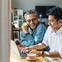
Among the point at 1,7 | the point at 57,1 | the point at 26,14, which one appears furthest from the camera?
the point at 26,14

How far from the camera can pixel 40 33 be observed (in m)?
1.31

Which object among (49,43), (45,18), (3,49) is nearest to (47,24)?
(45,18)

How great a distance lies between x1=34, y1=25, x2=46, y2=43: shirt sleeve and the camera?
130cm

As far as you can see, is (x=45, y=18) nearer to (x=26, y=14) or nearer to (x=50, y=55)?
(x=26, y=14)

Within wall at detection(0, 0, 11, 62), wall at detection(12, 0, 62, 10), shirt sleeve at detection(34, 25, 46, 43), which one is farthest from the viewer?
shirt sleeve at detection(34, 25, 46, 43)

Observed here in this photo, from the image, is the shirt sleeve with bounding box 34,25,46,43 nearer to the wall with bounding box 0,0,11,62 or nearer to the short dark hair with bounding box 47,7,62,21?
the short dark hair with bounding box 47,7,62,21

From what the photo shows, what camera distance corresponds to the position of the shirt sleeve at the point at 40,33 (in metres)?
1.30

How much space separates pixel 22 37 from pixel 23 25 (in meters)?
0.12

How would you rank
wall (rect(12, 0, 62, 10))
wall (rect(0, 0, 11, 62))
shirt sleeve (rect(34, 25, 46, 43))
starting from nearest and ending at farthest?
1. wall (rect(0, 0, 11, 62))
2. wall (rect(12, 0, 62, 10))
3. shirt sleeve (rect(34, 25, 46, 43))

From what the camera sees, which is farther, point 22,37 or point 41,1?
point 22,37

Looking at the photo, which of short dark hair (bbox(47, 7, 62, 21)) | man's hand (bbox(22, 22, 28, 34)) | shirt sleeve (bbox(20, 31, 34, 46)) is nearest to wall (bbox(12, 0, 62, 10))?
short dark hair (bbox(47, 7, 62, 21))

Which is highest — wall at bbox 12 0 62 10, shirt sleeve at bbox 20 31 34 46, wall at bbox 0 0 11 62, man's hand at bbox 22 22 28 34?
wall at bbox 12 0 62 10

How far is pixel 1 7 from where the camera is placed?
0.28m

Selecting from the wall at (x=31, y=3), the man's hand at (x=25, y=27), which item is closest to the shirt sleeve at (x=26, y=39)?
the man's hand at (x=25, y=27)
